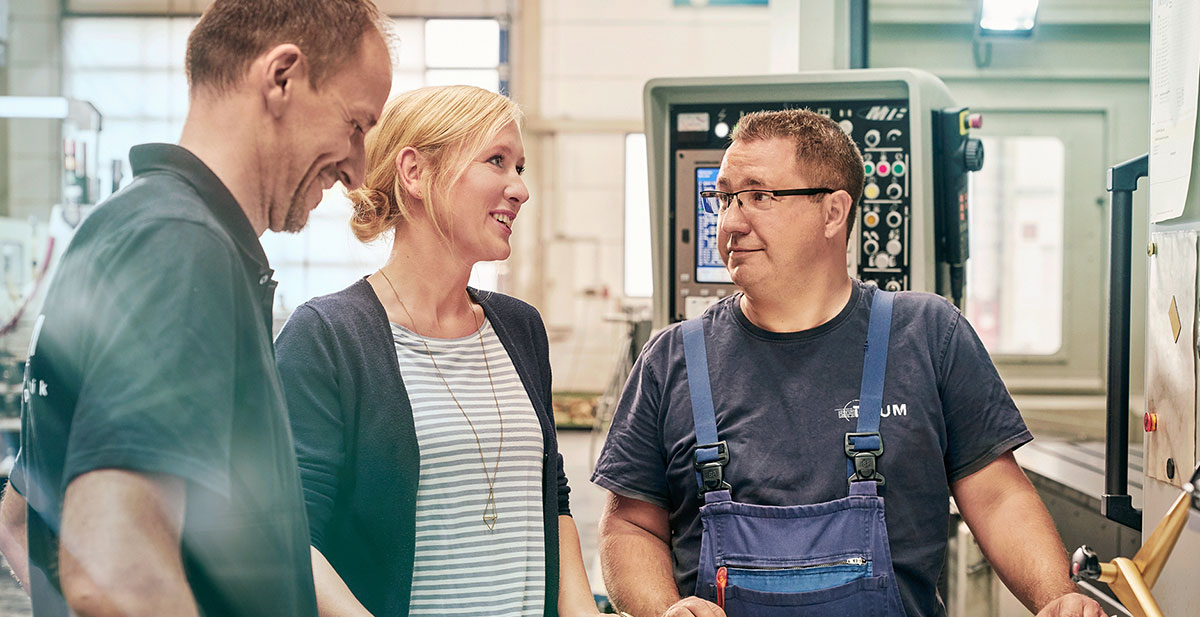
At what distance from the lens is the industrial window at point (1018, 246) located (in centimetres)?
454

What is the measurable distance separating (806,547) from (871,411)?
25 centimetres

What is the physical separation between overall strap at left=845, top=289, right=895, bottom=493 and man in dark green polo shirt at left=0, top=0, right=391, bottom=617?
970mm

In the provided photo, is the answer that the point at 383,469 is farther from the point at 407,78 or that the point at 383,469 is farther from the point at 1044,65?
the point at 407,78

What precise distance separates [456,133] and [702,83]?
1345 mm

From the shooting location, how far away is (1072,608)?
1450mm

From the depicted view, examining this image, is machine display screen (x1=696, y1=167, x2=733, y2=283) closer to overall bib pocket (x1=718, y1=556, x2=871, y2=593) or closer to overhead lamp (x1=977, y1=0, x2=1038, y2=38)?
overall bib pocket (x1=718, y1=556, x2=871, y2=593)

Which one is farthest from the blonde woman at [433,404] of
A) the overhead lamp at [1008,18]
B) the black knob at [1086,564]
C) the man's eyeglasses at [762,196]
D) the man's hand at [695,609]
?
the overhead lamp at [1008,18]

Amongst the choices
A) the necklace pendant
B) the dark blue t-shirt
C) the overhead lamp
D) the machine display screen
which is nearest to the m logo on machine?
the dark blue t-shirt

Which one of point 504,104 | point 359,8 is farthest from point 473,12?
point 359,8

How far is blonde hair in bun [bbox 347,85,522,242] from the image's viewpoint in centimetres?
141

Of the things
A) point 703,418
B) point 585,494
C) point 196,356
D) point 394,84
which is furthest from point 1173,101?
point 394,84

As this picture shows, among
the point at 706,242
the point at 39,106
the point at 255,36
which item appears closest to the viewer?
the point at 255,36

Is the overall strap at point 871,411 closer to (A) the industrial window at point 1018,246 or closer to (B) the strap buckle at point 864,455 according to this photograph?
(B) the strap buckle at point 864,455

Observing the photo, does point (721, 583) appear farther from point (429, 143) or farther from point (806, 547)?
point (429, 143)
